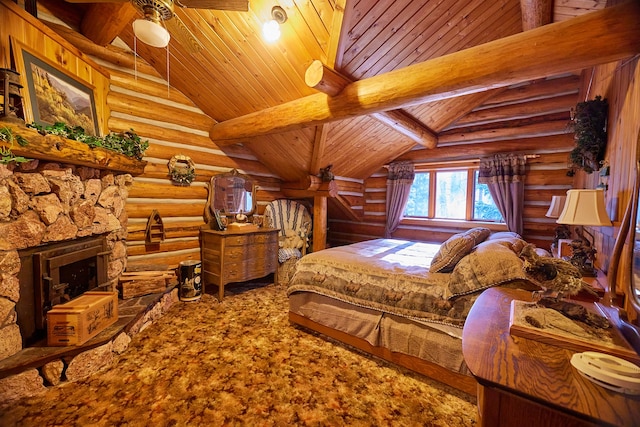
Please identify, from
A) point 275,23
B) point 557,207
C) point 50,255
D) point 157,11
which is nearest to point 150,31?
point 157,11

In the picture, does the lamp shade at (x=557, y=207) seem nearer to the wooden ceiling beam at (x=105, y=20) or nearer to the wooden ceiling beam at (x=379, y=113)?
the wooden ceiling beam at (x=379, y=113)

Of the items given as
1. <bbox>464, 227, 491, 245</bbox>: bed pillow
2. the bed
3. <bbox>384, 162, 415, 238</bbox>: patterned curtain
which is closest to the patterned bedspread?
the bed

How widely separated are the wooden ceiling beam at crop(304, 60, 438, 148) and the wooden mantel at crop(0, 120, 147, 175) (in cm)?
203

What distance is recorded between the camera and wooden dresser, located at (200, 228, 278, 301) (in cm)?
359

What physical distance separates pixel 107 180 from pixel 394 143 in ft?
13.6

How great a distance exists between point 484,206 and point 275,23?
13.6 feet

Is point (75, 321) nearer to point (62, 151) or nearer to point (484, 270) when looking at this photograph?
point (62, 151)

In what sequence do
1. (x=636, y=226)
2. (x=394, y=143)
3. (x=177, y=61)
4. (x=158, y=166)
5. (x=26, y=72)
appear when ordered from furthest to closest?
(x=394, y=143) < (x=158, y=166) < (x=177, y=61) < (x=26, y=72) < (x=636, y=226)

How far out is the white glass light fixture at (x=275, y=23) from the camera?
2.40 m

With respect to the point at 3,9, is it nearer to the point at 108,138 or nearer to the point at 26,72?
the point at 26,72

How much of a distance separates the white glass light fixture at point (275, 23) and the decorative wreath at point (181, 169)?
2.15 meters

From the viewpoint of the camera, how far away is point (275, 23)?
2.38 meters

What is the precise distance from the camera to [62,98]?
94.9 inches

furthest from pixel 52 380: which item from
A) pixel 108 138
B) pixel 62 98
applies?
pixel 62 98
